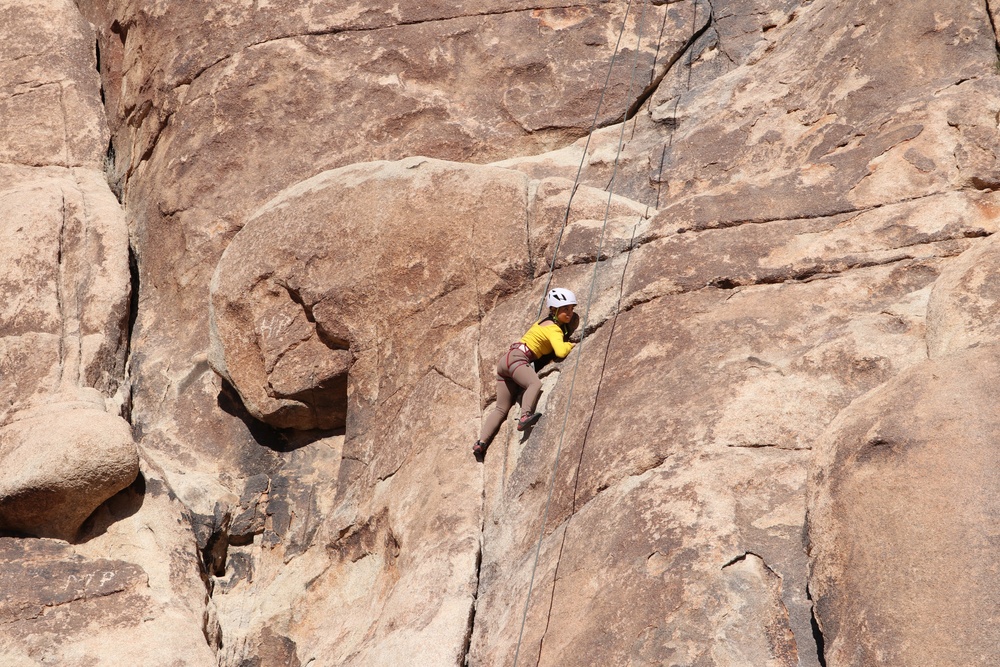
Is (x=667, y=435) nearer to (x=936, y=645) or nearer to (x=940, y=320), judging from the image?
(x=940, y=320)

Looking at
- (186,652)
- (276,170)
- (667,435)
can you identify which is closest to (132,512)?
(186,652)

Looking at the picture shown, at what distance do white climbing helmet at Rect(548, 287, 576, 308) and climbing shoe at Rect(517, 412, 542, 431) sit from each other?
801 millimetres

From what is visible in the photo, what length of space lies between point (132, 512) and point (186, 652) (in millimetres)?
1563

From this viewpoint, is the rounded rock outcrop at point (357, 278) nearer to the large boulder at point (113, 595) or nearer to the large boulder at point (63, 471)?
the large boulder at point (63, 471)

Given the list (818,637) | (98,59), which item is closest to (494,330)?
(818,637)

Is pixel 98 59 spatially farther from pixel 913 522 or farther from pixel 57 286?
pixel 913 522

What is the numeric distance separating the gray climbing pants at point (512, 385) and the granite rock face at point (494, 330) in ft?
0.60

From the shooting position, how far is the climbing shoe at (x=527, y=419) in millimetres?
8805

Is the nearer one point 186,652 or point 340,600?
point 186,652

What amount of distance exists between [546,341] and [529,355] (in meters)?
0.16

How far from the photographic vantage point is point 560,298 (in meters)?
9.00

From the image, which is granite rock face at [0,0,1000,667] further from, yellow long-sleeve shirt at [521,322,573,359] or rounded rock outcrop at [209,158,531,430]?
yellow long-sleeve shirt at [521,322,573,359]

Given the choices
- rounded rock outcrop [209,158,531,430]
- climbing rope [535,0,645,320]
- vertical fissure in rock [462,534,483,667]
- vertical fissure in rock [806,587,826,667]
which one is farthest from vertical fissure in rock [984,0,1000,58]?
vertical fissure in rock [462,534,483,667]

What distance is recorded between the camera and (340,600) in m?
9.78
